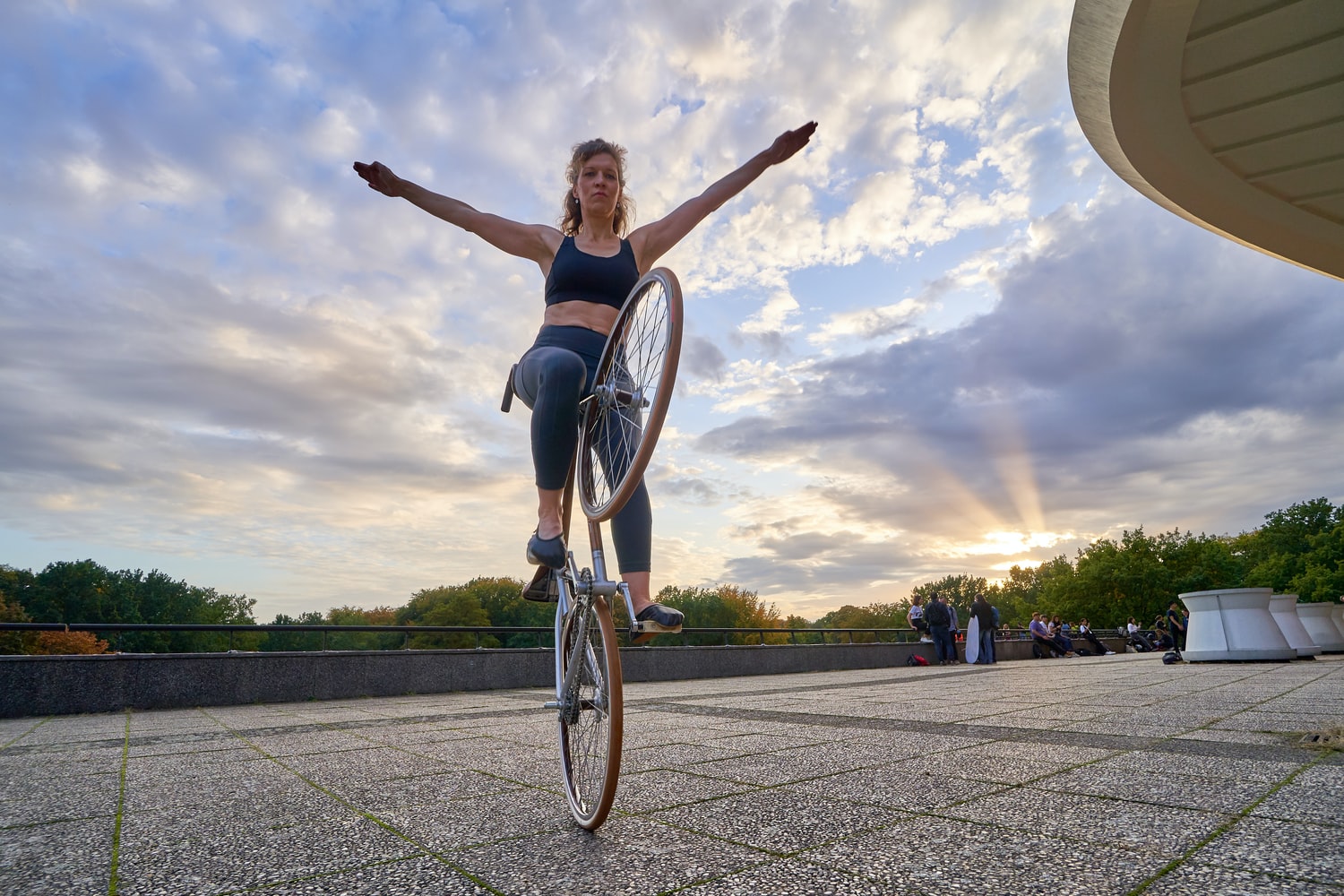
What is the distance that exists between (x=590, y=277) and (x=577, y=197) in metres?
0.54

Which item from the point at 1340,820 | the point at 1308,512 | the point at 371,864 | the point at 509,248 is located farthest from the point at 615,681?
the point at 1308,512

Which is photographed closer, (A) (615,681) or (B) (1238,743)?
(A) (615,681)

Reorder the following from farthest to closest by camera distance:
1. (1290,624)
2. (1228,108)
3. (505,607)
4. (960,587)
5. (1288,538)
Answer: (960,587) < (505,607) < (1288,538) < (1290,624) < (1228,108)

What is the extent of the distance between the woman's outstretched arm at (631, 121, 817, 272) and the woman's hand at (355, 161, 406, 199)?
3.35ft

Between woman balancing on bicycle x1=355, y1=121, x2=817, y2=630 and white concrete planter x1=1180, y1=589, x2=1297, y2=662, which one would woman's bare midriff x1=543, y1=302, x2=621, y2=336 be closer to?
woman balancing on bicycle x1=355, y1=121, x2=817, y2=630

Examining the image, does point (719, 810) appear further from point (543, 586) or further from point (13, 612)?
point (13, 612)

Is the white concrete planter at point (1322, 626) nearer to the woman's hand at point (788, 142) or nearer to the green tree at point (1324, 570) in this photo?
the woman's hand at point (788, 142)

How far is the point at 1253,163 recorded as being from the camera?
20.7 feet

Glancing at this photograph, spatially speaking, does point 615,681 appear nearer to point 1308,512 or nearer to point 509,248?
point 509,248

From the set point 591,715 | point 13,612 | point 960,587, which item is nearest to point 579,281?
point 591,715

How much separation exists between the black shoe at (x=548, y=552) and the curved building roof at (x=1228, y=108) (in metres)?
4.99

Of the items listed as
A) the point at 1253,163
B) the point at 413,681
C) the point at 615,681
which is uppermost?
the point at 1253,163

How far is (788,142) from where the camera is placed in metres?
3.31

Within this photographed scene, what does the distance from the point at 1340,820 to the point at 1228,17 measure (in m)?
4.92
